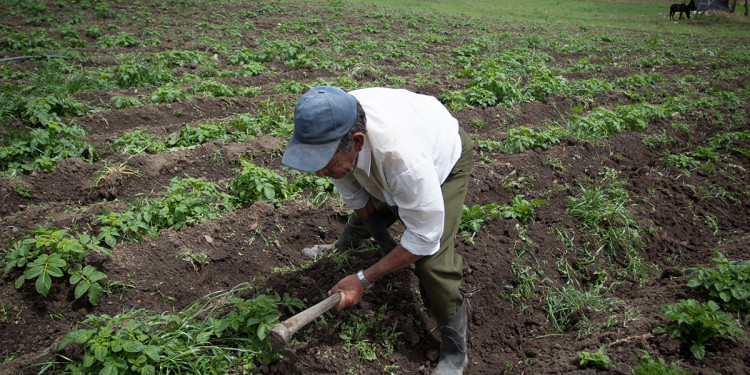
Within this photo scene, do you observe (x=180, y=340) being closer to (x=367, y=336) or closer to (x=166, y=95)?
(x=367, y=336)

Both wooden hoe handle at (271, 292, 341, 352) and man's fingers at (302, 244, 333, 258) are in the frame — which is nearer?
wooden hoe handle at (271, 292, 341, 352)

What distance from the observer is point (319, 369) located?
2684 mm

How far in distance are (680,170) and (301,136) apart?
4.79 meters

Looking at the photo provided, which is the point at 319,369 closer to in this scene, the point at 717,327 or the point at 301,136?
the point at 301,136

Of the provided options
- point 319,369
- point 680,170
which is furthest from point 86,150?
point 680,170

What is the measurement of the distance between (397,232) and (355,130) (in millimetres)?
1914

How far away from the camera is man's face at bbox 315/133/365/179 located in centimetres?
212

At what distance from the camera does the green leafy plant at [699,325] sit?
2543mm

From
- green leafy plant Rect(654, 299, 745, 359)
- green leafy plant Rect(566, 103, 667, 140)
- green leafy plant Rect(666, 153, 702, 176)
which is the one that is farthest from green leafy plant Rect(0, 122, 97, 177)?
green leafy plant Rect(666, 153, 702, 176)

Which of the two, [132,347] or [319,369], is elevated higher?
[132,347]

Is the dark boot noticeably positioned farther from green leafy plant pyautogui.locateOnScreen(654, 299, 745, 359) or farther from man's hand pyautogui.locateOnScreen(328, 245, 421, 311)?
green leafy plant pyautogui.locateOnScreen(654, 299, 745, 359)

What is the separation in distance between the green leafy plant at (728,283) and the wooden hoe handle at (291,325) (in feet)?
7.47

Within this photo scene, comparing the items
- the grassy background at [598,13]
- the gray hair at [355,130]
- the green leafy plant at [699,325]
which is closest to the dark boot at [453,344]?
the green leafy plant at [699,325]

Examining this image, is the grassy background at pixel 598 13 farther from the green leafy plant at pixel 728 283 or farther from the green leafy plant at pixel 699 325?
the green leafy plant at pixel 699 325
